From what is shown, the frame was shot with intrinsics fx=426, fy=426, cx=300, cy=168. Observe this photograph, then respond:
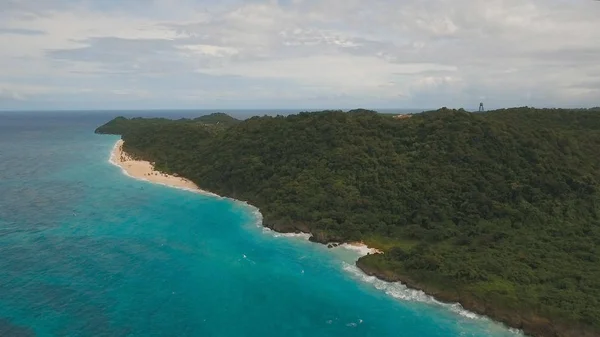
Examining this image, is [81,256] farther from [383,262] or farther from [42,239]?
[383,262]

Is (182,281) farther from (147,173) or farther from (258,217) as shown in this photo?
(147,173)

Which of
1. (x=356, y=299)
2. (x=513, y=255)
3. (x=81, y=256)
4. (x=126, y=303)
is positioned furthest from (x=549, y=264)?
(x=81, y=256)

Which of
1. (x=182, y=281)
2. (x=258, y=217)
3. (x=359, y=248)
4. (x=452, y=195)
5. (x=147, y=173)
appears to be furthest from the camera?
(x=147, y=173)

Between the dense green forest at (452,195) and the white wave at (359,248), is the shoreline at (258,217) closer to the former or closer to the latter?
the white wave at (359,248)

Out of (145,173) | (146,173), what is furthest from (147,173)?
(145,173)

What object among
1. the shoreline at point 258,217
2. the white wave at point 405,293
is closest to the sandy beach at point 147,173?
the shoreline at point 258,217

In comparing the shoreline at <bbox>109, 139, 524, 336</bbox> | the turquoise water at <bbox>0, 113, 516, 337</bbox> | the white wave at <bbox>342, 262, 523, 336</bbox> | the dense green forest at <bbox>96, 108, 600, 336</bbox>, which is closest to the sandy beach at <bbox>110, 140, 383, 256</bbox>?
the shoreline at <bbox>109, 139, 524, 336</bbox>

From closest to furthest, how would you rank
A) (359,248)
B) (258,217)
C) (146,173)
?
1. (359,248)
2. (258,217)
3. (146,173)
